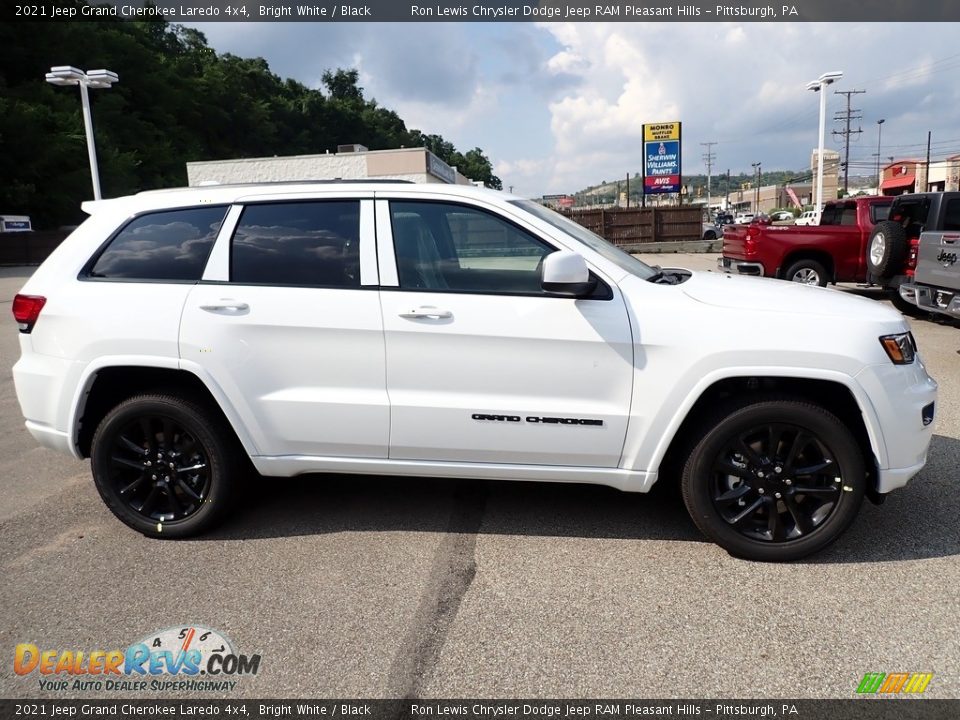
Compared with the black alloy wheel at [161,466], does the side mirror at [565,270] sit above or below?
above

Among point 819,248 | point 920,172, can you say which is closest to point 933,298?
point 819,248

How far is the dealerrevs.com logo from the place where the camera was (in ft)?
8.78

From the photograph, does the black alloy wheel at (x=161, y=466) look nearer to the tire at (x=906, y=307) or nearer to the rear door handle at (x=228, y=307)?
the rear door handle at (x=228, y=307)

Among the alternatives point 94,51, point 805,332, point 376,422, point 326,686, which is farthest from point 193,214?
point 94,51

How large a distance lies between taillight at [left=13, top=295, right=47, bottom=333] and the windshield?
2.62 meters

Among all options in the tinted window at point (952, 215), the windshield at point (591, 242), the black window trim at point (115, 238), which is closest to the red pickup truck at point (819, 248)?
the tinted window at point (952, 215)

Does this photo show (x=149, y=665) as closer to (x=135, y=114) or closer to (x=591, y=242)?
(x=591, y=242)

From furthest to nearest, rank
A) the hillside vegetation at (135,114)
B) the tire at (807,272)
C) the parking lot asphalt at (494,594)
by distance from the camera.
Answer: the hillside vegetation at (135,114) → the tire at (807,272) → the parking lot asphalt at (494,594)

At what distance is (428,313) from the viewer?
135 inches

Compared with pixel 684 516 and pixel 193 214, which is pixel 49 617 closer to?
pixel 193 214

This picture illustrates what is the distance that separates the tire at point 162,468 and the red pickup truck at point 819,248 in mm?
10997

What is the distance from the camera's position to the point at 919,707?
2.45m

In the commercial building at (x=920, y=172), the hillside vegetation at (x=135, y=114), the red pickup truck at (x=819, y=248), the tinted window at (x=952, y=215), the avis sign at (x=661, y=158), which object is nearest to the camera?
the tinted window at (x=952, y=215)

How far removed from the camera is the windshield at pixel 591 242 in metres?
3.64
